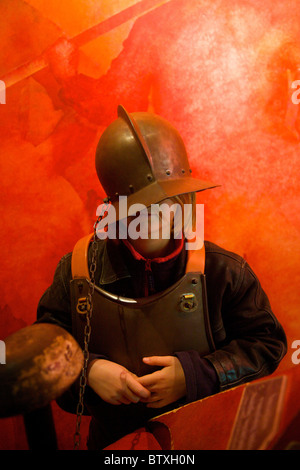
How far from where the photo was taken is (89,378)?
4.30 feet

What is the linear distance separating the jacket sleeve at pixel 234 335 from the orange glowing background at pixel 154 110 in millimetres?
639

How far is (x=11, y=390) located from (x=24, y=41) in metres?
1.96

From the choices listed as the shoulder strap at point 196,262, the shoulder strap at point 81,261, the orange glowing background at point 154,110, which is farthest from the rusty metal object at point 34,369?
the orange glowing background at point 154,110

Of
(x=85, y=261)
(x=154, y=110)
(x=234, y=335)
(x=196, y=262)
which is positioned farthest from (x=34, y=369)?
(x=154, y=110)

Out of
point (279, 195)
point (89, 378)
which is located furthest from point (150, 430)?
point (279, 195)

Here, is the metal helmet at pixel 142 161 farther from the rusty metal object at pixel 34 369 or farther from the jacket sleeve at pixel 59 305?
the rusty metal object at pixel 34 369

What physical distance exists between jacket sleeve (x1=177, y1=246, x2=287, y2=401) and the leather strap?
0.20 ft

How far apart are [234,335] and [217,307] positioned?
15 centimetres

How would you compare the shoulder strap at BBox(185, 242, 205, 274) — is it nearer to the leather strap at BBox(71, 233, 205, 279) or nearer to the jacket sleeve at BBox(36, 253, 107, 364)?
the leather strap at BBox(71, 233, 205, 279)

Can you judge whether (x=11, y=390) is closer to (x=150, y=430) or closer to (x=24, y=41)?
(x=150, y=430)

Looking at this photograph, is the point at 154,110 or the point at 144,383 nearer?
the point at 144,383

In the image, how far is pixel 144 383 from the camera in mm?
1260

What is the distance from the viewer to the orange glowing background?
1.90m

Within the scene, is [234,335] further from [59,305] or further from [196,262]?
[59,305]
